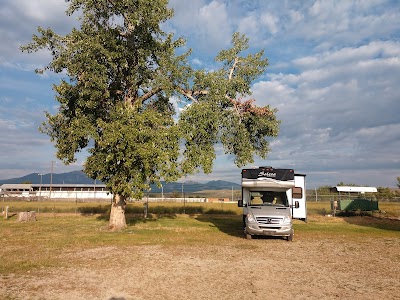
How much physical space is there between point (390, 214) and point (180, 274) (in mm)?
30862

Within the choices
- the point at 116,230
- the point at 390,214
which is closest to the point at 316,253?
the point at 116,230

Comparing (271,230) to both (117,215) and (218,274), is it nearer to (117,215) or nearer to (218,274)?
(218,274)

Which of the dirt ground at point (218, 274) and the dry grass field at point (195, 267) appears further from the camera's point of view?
the dry grass field at point (195, 267)

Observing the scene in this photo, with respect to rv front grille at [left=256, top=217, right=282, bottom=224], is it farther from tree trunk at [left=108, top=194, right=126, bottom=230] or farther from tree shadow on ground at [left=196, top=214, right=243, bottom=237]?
tree trunk at [left=108, top=194, right=126, bottom=230]

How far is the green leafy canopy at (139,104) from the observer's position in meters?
17.7

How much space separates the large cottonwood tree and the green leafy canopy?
6cm

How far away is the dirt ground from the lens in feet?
26.0

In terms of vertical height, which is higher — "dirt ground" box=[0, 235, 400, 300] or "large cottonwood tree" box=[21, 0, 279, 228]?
"large cottonwood tree" box=[21, 0, 279, 228]

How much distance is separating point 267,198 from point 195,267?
27.3ft

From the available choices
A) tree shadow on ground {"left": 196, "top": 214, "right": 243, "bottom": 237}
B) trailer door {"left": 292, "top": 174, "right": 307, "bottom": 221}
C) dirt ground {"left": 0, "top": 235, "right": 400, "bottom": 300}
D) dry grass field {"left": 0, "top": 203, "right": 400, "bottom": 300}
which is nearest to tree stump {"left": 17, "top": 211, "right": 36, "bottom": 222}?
dry grass field {"left": 0, "top": 203, "right": 400, "bottom": 300}

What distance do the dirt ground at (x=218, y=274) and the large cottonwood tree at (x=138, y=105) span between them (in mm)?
5276

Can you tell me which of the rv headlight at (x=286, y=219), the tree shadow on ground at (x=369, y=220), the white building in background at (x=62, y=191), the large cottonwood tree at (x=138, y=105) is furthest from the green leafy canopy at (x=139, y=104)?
the white building in background at (x=62, y=191)

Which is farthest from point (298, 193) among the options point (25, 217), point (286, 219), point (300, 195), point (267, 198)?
point (25, 217)

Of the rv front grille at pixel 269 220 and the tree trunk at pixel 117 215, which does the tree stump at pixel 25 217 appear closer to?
the tree trunk at pixel 117 215
